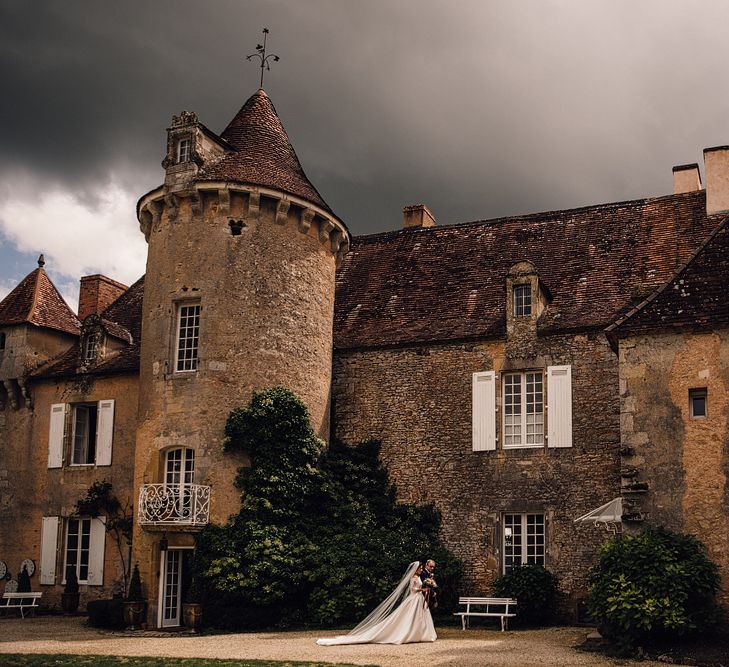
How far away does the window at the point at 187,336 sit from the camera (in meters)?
20.7

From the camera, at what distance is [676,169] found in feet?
77.3

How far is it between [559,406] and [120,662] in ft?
32.3

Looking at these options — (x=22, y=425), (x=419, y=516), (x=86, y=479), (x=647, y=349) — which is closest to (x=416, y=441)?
(x=419, y=516)

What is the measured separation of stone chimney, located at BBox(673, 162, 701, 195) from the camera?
76.7 ft

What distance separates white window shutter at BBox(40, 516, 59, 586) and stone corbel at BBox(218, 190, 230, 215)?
8.43m

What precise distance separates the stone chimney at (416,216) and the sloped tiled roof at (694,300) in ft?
33.4

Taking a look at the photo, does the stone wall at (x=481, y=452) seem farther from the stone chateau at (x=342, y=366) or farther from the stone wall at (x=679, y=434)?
the stone wall at (x=679, y=434)

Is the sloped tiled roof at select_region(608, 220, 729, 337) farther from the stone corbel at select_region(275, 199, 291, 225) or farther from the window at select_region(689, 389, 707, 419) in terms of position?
the stone corbel at select_region(275, 199, 291, 225)

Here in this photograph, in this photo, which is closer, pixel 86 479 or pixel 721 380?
pixel 721 380

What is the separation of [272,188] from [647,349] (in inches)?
336

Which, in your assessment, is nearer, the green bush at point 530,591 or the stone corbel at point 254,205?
the green bush at point 530,591

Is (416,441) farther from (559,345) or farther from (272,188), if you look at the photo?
(272,188)

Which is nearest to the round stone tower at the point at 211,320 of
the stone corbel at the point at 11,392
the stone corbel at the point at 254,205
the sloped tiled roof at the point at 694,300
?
the stone corbel at the point at 254,205

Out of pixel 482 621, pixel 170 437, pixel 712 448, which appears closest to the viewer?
pixel 712 448
